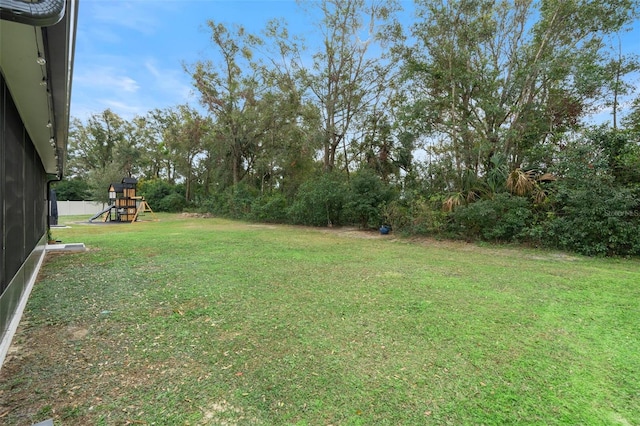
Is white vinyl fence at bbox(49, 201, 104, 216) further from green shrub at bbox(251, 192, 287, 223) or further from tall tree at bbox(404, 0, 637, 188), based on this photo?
tall tree at bbox(404, 0, 637, 188)

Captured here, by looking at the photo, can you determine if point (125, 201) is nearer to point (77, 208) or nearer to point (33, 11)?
point (77, 208)

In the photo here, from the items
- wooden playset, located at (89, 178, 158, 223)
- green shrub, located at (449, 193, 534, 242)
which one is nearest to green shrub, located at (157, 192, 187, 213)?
wooden playset, located at (89, 178, 158, 223)

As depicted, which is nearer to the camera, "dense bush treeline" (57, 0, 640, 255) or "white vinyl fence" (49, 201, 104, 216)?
"dense bush treeline" (57, 0, 640, 255)

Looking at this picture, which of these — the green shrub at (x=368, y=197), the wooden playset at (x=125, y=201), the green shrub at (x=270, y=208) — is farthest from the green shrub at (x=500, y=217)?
the wooden playset at (x=125, y=201)

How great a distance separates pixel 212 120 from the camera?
16766 mm

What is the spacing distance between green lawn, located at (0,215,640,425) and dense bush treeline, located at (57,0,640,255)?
2861 millimetres

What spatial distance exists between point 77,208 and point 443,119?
2588 centimetres

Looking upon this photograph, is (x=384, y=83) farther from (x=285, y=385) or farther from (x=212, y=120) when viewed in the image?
(x=285, y=385)

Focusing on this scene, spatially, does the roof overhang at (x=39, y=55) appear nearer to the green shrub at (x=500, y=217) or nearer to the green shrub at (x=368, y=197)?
the green shrub at (x=500, y=217)

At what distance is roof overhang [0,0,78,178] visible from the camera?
1040 mm

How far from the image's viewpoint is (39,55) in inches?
67.7

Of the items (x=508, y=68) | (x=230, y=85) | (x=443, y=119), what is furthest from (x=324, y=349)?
(x=230, y=85)

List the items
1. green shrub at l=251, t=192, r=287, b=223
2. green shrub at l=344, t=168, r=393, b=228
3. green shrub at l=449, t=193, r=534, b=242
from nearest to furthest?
green shrub at l=449, t=193, r=534, b=242, green shrub at l=344, t=168, r=393, b=228, green shrub at l=251, t=192, r=287, b=223

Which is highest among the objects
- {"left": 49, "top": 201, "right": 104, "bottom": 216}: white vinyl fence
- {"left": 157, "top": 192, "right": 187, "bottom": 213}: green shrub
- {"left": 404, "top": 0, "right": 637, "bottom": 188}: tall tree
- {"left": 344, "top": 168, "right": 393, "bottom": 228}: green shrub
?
{"left": 404, "top": 0, "right": 637, "bottom": 188}: tall tree
